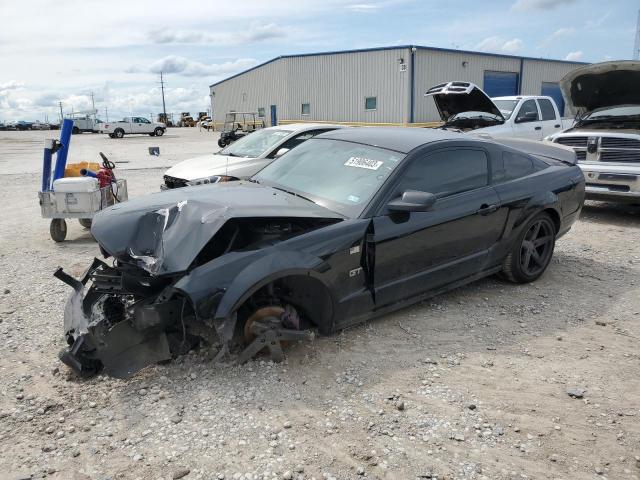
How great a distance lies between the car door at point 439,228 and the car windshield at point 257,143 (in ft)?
14.9

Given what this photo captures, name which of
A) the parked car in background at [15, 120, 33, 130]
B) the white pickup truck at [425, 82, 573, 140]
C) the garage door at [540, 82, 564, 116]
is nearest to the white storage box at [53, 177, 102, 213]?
the white pickup truck at [425, 82, 573, 140]

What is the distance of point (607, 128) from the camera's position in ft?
26.8

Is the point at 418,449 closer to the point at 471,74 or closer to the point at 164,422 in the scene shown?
the point at 164,422

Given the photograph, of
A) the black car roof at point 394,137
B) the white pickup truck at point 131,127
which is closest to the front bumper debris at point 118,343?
the black car roof at point 394,137

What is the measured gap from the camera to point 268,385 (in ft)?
10.5

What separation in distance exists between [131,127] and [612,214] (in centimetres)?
3699

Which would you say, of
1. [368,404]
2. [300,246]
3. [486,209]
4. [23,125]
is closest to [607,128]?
[486,209]

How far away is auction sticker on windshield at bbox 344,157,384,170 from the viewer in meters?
4.00

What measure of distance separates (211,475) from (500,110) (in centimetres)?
1022

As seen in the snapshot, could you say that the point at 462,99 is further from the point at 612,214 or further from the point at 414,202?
the point at 414,202

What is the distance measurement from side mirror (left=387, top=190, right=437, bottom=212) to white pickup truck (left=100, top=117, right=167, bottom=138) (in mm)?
38561

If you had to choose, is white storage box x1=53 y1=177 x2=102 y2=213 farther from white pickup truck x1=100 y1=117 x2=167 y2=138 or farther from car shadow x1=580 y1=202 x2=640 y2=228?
white pickup truck x1=100 y1=117 x2=167 y2=138

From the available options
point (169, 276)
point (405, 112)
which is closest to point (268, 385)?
point (169, 276)

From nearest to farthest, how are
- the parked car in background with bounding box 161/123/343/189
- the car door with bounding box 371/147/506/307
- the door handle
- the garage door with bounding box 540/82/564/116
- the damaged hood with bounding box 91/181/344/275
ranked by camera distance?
1. the damaged hood with bounding box 91/181/344/275
2. the car door with bounding box 371/147/506/307
3. the door handle
4. the parked car in background with bounding box 161/123/343/189
5. the garage door with bounding box 540/82/564/116
